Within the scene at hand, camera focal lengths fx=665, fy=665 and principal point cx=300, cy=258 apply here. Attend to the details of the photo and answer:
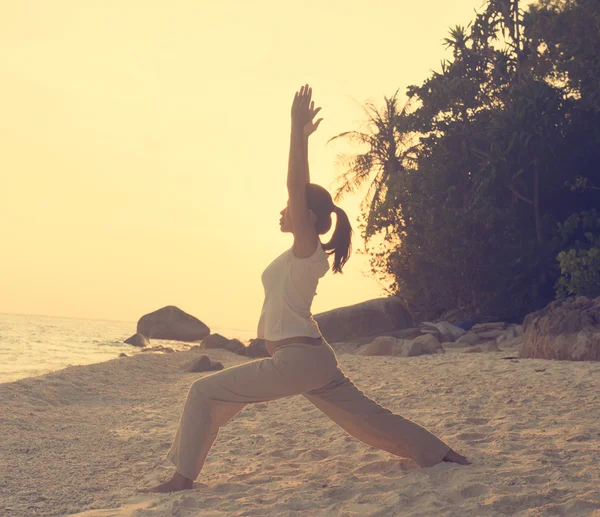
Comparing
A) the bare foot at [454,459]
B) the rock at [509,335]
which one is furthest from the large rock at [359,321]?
the bare foot at [454,459]

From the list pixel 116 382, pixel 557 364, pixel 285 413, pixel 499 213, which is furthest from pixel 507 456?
pixel 499 213

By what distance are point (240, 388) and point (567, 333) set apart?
8.30 meters

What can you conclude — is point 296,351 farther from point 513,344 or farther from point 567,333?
point 513,344

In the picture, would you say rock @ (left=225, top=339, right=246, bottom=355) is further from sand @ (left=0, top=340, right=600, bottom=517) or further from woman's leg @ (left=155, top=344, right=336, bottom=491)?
woman's leg @ (left=155, top=344, right=336, bottom=491)

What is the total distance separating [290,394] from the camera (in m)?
4.10

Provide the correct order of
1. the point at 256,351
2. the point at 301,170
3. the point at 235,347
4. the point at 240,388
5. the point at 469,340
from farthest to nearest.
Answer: the point at 235,347
the point at 256,351
the point at 469,340
the point at 240,388
the point at 301,170

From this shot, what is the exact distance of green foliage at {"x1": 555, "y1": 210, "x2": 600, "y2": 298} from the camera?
1766 centimetres

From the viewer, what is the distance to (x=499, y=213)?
20.3 m

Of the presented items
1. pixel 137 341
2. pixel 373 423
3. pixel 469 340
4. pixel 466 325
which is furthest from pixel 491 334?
pixel 373 423

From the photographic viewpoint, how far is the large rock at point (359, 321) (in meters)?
20.5

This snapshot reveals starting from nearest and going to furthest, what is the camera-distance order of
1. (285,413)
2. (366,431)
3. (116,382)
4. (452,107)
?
(366,431) → (285,413) → (116,382) → (452,107)

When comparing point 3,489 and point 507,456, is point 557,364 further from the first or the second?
point 3,489

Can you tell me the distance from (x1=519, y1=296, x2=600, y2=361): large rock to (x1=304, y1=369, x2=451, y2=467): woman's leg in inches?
266

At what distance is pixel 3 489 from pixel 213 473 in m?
1.60
